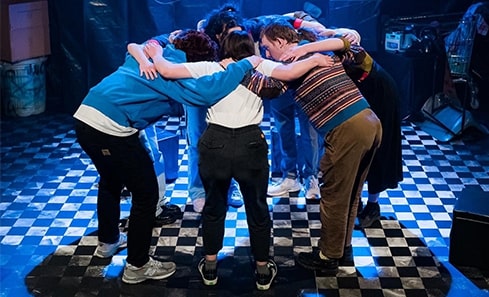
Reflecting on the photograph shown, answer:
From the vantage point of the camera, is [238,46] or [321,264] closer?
[238,46]

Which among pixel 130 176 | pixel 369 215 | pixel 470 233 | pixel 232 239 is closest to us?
pixel 130 176

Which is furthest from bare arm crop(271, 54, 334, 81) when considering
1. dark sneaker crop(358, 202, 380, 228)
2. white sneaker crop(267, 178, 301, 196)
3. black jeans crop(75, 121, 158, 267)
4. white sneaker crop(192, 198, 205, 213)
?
white sneaker crop(267, 178, 301, 196)

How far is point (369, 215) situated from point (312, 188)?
20.4 inches

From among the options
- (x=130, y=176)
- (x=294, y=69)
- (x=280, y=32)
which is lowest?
(x=130, y=176)

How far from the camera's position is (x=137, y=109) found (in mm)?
3283

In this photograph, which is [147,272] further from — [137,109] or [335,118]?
[335,118]

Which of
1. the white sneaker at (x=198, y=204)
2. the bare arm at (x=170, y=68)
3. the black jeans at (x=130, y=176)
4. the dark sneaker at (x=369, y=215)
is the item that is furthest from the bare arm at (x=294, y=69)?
the white sneaker at (x=198, y=204)

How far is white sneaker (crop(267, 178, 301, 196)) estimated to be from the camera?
4.66 metres

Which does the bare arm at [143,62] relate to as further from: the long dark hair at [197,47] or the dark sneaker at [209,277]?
the dark sneaker at [209,277]

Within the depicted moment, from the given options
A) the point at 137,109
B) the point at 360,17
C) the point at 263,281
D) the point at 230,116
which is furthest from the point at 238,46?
the point at 360,17

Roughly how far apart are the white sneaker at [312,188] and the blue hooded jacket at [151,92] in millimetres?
1553

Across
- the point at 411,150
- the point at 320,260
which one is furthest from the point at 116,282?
the point at 411,150

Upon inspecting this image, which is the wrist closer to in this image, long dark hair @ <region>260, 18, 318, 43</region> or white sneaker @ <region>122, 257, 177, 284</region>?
long dark hair @ <region>260, 18, 318, 43</region>

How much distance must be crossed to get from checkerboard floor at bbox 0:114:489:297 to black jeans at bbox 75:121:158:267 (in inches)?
11.1
